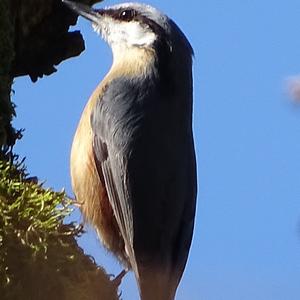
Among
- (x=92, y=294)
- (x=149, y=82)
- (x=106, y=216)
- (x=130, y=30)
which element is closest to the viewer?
(x=92, y=294)

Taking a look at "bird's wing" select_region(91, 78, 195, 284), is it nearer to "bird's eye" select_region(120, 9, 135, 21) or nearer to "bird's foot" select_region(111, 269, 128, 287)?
→ "bird's foot" select_region(111, 269, 128, 287)

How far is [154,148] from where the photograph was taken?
139 inches

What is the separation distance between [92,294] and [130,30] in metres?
1.54

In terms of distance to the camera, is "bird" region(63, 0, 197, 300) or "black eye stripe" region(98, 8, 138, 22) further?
→ "black eye stripe" region(98, 8, 138, 22)

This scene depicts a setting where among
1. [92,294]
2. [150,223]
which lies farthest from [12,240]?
[150,223]

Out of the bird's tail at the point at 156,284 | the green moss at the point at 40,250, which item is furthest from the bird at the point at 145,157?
the green moss at the point at 40,250

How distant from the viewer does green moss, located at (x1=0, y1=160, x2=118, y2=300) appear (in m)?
2.55

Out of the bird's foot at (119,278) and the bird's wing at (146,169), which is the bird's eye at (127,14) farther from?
the bird's foot at (119,278)

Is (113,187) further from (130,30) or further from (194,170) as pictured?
(130,30)

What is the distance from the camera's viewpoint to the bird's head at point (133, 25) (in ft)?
12.9

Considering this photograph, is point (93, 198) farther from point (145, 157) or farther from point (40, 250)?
point (40, 250)

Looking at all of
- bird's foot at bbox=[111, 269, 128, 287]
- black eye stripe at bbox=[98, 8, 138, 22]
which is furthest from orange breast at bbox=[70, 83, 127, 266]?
black eye stripe at bbox=[98, 8, 138, 22]

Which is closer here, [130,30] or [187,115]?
[187,115]

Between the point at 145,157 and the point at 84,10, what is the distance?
76 cm
